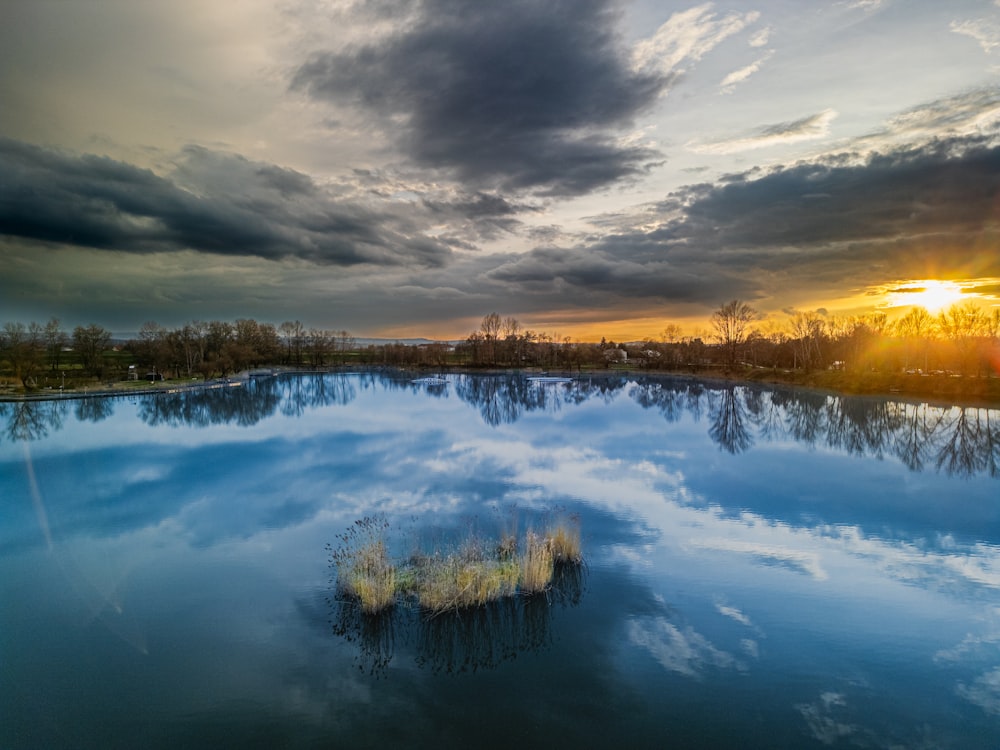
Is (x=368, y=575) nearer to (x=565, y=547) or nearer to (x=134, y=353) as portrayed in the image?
(x=565, y=547)

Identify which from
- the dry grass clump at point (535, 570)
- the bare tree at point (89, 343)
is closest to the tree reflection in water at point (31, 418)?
the bare tree at point (89, 343)

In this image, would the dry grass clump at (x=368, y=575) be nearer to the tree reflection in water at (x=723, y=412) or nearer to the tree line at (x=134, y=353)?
the tree reflection in water at (x=723, y=412)

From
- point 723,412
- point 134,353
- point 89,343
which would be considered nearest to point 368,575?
point 723,412

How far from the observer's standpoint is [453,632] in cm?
816

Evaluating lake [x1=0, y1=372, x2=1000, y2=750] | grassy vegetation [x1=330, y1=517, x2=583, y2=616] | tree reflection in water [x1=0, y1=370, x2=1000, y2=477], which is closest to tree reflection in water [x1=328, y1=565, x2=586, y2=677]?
lake [x1=0, y1=372, x2=1000, y2=750]

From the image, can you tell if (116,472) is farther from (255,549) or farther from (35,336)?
(35,336)

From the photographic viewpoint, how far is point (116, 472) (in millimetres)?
20312

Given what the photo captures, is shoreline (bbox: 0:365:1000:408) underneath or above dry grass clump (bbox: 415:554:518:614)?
above

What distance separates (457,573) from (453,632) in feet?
3.75

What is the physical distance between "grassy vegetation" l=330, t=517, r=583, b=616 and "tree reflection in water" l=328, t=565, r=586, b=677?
0.18 metres

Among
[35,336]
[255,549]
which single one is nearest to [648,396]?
[255,549]

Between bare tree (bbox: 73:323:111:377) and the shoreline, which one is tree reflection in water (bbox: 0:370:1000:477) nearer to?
the shoreline

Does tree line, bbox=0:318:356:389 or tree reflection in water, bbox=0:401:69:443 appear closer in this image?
tree reflection in water, bbox=0:401:69:443

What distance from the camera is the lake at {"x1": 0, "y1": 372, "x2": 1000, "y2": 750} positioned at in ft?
20.6
